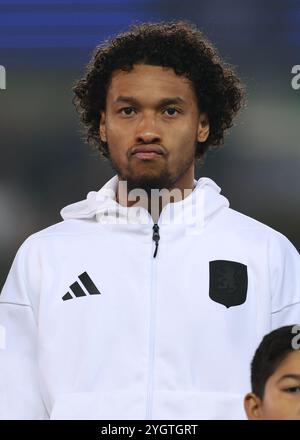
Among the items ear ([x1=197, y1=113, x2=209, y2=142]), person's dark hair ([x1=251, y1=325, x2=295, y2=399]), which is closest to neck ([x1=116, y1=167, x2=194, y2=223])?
ear ([x1=197, y1=113, x2=209, y2=142])

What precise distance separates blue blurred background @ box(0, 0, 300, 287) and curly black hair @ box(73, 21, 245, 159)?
0.03 m

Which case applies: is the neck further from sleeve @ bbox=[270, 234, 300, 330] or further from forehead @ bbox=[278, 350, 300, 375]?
forehead @ bbox=[278, 350, 300, 375]

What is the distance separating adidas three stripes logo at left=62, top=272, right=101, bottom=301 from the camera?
222cm

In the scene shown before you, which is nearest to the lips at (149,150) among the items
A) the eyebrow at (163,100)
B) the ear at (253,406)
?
the eyebrow at (163,100)

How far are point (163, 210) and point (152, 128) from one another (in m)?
0.20

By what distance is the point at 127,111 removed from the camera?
7.54 feet

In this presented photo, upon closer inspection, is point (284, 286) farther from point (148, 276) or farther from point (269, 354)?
point (148, 276)

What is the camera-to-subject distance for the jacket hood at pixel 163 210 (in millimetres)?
2289

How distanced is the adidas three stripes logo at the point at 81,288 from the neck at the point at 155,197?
212 mm

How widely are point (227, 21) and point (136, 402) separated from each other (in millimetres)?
981

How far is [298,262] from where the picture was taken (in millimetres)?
2283

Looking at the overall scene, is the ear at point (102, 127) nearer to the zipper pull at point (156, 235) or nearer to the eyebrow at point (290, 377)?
the zipper pull at point (156, 235)

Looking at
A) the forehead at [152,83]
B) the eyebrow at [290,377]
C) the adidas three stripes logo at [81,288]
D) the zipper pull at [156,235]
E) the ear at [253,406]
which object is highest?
the forehead at [152,83]

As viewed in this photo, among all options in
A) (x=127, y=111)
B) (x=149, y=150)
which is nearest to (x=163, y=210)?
(x=149, y=150)
